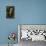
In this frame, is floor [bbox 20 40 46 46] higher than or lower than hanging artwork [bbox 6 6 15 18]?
lower

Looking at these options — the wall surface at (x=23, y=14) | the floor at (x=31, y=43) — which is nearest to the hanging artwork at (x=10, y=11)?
the wall surface at (x=23, y=14)

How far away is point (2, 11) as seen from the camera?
3637 mm

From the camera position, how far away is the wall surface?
11.9ft

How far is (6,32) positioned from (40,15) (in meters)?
1.01

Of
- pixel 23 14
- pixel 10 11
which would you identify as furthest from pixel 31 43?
pixel 10 11

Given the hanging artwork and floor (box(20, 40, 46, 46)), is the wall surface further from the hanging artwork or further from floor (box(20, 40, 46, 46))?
floor (box(20, 40, 46, 46))

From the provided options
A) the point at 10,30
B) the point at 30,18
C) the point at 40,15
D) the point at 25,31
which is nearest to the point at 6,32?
the point at 10,30

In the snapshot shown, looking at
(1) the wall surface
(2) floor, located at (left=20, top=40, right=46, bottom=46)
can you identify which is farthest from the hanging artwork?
(2) floor, located at (left=20, top=40, right=46, bottom=46)

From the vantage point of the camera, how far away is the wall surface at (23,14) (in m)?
3.64

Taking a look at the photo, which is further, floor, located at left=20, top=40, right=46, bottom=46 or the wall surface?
the wall surface

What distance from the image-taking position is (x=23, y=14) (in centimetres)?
367

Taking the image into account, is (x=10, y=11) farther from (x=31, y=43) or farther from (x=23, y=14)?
(x=31, y=43)

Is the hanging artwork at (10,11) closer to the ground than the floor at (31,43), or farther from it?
farther from it

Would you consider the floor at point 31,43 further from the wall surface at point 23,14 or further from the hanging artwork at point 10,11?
the hanging artwork at point 10,11
